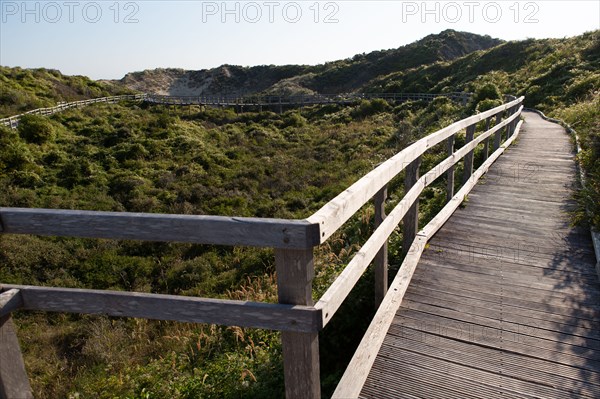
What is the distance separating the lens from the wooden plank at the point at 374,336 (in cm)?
264

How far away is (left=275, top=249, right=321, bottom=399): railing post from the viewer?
1.99m

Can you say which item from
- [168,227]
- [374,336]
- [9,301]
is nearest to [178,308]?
[168,227]

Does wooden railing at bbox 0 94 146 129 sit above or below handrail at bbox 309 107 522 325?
above

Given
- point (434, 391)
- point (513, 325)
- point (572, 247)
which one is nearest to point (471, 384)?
point (434, 391)

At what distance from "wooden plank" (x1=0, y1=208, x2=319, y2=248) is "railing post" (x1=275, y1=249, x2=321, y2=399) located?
0.09 m

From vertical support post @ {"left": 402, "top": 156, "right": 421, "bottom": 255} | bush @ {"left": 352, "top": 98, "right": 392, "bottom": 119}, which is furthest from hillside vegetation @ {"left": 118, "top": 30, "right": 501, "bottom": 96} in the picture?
vertical support post @ {"left": 402, "top": 156, "right": 421, "bottom": 255}

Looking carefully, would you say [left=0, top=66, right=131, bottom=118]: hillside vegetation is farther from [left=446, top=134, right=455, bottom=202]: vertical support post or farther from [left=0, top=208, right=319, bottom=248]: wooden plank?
[left=0, top=208, right=319, bottom=248]: wooden plank

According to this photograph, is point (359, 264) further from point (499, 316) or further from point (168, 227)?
point (499, 316)

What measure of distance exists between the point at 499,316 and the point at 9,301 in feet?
11.3

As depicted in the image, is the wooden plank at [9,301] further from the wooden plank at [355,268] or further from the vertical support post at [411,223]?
the vertical support post at [411,223]

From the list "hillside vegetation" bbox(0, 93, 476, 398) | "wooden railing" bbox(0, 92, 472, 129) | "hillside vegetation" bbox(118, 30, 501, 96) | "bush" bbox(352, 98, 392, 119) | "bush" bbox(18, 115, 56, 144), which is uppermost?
"hillside vegetation" bbox(118, 30, 501, 96)

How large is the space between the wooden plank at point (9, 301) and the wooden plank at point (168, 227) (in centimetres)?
32

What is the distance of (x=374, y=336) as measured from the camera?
3.13 m

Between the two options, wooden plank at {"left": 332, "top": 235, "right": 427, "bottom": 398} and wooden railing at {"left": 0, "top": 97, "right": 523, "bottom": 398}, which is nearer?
wooden railing at {"left": 0, "top": 97, "right": 523, "bottom": 398}
